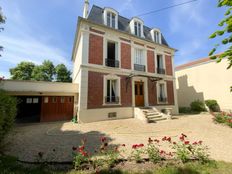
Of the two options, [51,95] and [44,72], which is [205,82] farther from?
[44,72]

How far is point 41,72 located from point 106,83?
22142 millimetres

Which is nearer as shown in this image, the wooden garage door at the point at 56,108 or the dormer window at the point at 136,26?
the wooden garage door at the point at 56,108

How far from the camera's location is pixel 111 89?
9750 millimetres

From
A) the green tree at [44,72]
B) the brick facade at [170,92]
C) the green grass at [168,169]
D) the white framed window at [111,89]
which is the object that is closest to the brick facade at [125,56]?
the white framed window at [111,89]

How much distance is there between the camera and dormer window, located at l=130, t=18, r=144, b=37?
37.8 feet

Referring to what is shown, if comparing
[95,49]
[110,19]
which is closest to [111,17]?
[110,19]

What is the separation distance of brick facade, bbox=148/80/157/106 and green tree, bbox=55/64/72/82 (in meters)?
21.0

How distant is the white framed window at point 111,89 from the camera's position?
9.34 metres

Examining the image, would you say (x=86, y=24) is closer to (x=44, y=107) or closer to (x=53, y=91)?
(x=53, y=91)

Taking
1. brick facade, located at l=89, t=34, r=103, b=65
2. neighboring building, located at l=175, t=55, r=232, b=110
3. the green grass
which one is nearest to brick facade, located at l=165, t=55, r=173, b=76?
neighboring building, located at l=175, t=55, r=232, b=110

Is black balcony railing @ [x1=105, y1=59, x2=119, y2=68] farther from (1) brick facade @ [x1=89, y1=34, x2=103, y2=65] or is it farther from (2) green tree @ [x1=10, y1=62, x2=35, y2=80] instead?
(2) green tree @ [x1=10, y1=62, x2=35, y2=80]

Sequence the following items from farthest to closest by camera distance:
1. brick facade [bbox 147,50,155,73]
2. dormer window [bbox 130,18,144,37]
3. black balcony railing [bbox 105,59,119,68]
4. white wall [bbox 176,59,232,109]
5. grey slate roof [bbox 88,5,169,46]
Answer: white wall [bbox 176,59,232,109] < brick facade [bbox 147,50,155,73] < dormer window [bbox 130,18,144,37] < black balcony railing [bbox 105,59,119,68] < grey slate roof [bbox 88,5,169,46]

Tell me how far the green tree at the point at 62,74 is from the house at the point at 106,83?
47.7 ft

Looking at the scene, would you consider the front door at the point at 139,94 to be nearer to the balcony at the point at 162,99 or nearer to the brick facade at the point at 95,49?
the balcony at the point at 162,99
